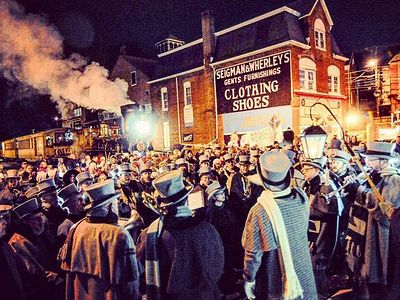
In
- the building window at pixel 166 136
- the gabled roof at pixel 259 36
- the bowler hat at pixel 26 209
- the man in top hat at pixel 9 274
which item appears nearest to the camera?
the man in top hat at pixel 9 274

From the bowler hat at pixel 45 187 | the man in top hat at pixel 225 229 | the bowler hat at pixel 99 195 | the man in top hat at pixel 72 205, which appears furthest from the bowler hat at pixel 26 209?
the man in top hat at pixel 225 229

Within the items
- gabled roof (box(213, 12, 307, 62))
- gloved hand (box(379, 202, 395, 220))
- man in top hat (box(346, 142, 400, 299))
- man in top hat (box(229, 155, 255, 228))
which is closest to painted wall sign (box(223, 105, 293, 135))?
gabled roof (box(213, 12, 307, 62))

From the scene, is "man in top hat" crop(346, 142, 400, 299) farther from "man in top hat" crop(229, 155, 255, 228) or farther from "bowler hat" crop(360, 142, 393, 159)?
"man in top hat" crop(229, 155, 255, 228)

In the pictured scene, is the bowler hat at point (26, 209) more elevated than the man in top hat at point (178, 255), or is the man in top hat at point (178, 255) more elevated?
the bowler hat at point (26, 209)

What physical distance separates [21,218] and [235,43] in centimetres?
2164

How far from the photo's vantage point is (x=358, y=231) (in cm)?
451

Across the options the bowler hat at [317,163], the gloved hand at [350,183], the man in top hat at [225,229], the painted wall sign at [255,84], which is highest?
the painted wall sign at [255,84]

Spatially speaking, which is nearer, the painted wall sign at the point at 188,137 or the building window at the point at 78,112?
the painted wall sign at the point at 188,137

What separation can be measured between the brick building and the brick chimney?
7cm

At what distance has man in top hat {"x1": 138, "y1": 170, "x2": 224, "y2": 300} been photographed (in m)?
3.00

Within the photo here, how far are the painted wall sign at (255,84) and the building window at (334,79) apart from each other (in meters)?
5.45

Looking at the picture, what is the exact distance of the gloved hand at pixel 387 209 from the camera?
3997mm

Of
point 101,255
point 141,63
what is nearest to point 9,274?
point 101,255

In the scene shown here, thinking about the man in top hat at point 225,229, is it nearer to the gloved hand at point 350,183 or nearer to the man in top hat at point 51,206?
the gloved hand at point 350,183
